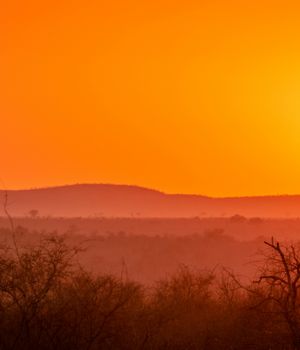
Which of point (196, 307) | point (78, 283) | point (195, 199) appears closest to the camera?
point (78, 283)

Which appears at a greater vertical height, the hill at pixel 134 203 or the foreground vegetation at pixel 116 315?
the hill at pixel 134 203

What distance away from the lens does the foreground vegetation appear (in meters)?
14.8

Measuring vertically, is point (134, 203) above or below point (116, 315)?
above

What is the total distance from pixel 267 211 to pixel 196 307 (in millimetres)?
150771

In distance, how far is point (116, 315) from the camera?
16562mm

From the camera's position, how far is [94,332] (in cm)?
1541

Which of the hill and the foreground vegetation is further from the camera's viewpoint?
the hill

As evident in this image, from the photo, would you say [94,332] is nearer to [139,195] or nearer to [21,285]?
[21,285]

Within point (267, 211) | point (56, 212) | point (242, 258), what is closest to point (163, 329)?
point (242, 258)

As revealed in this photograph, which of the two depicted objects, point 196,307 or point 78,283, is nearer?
point 78,283

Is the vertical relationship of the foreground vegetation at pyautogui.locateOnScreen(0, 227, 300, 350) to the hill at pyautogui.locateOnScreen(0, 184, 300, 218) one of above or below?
below

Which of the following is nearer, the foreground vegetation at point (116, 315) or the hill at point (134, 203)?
the foreground vegetation at point (116, 315)

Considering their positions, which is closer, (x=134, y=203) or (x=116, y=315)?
(x=116, y=315)

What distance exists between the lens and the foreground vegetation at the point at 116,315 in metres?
14.8
